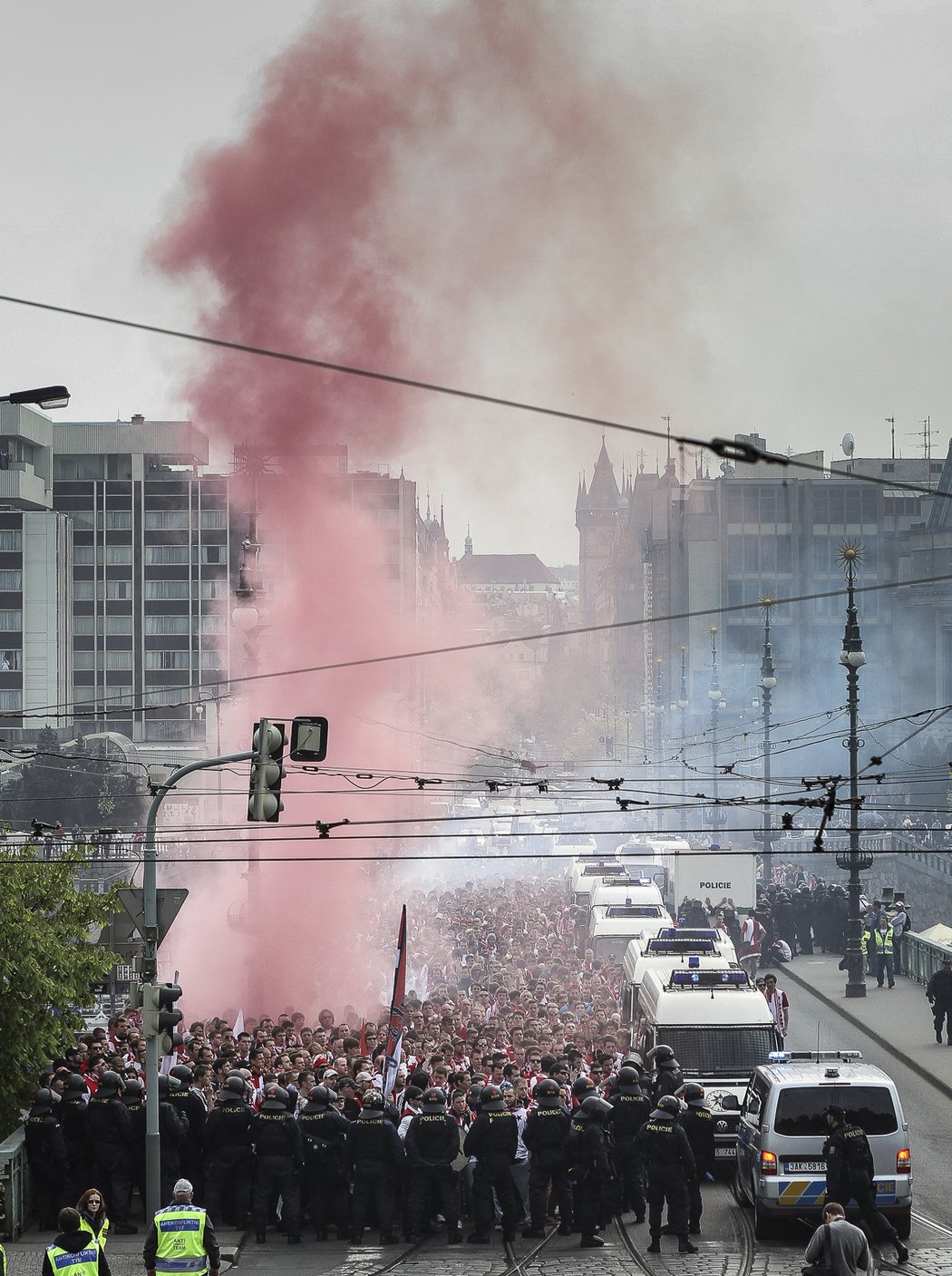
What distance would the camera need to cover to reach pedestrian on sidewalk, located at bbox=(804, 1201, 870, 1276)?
11.1m

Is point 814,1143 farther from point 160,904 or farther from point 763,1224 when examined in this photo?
point 160,904

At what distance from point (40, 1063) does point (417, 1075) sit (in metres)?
4.19

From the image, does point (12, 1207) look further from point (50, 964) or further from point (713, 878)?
point (713, 878)

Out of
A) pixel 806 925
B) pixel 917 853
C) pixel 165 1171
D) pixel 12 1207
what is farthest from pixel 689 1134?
pixel 917 853

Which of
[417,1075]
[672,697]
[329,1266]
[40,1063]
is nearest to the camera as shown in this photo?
[329,1266]

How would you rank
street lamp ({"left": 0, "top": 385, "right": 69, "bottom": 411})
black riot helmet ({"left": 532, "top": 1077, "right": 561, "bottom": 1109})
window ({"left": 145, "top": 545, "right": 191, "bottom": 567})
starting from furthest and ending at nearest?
1. window ({"left": 145, "top": 545, "right": 191, "bottom": 567})
2. black riot helmet ({"left": 532, "top": 1077, "right": 561, "bottom": 1109})
3. street lamp ({"left": 0, "top": 385, "right": 69, "bottom": 411})

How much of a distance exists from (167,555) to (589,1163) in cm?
11409

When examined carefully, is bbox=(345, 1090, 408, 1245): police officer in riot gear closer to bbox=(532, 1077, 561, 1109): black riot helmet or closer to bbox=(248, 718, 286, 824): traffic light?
bbox=(532, 1077, 561, 1109): black riot helmet

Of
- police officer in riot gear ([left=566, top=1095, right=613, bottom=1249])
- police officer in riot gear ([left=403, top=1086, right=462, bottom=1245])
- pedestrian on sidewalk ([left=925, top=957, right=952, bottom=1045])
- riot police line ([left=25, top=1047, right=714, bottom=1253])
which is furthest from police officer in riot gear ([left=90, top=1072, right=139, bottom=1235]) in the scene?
pedestrian on sidewalk ([left=925, top=957, right=952, bottom=1045])

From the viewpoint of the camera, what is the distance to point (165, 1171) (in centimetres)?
1603

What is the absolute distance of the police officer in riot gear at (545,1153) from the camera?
15.5 meters

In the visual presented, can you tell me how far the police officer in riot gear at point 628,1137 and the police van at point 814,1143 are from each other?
117 cm

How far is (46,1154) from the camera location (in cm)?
1562

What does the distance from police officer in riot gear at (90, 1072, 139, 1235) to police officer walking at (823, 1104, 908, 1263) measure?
20.8 ft
